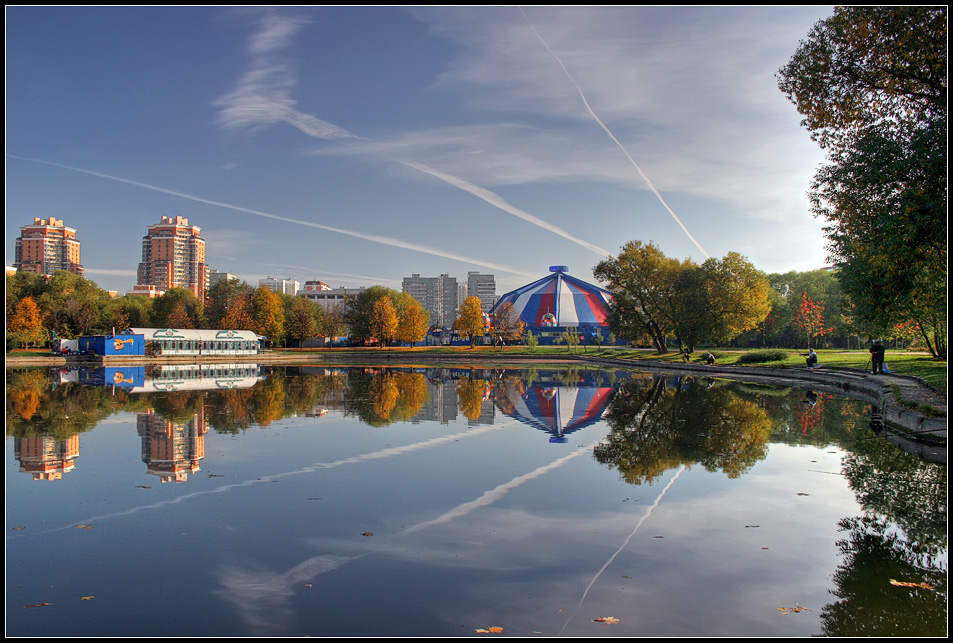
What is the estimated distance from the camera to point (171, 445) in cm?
1136

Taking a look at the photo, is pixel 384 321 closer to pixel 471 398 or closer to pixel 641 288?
pixel 641 288

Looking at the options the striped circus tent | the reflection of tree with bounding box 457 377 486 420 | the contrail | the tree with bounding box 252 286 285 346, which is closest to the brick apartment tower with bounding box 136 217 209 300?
the tree with bounding box 252 286 285 346

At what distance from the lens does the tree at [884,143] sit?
1323 centimetres

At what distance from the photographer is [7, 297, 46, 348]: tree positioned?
6253 cm

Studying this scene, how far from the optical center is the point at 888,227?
13.4 m

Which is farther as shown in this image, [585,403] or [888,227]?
[585,403]

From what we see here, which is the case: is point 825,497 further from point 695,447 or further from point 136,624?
point 136,624

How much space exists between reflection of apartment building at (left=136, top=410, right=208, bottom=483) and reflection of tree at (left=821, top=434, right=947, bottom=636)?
8540 millimetres

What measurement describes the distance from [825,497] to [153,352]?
198 feet

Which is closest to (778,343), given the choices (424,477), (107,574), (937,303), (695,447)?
(937,303)

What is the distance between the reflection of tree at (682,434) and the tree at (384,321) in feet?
190

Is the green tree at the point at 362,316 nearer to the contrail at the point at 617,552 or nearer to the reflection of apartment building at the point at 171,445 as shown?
the reflection of apartment building at the point at 171,445

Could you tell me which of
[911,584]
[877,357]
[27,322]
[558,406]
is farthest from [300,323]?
[911,584]

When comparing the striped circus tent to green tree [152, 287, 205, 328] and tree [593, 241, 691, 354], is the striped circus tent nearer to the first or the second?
tree [593, 241, 691, 354]
